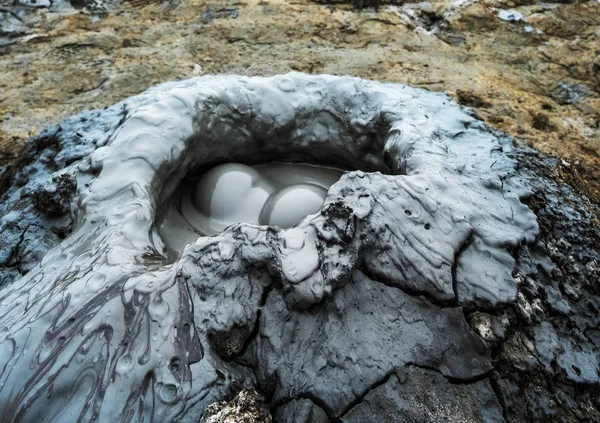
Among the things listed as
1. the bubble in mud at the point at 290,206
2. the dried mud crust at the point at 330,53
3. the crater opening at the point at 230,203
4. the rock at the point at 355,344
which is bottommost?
the dried mud crust at the point at 330,53

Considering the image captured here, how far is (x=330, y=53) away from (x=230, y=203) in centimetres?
173

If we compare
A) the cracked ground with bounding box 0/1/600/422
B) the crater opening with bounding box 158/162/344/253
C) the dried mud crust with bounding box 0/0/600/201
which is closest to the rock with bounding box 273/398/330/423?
the cracked ground with bounding box 0/1/600/422

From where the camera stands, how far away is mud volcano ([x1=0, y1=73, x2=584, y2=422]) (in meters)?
1.04

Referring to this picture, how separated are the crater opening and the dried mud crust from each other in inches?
44.4

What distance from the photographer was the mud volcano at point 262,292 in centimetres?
104

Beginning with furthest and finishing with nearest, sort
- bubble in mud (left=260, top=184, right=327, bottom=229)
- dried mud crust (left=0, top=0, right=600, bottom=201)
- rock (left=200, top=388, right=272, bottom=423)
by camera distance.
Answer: dried mud crust (left=0, top=0, right=600, bottom=201), bubble in mud (left=260, top=184, right=327, bottom=229), rock (left=200, top=388, right=272, bottom=423)

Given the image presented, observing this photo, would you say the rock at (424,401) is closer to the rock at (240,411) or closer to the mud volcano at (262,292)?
the mud volcano at (262,292)

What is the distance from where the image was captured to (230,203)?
1.58m

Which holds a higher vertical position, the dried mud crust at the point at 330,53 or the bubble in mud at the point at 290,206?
the bubble in mud at the point at 290,206

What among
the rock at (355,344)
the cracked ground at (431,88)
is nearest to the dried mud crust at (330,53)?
the cracked ground at (431,88)

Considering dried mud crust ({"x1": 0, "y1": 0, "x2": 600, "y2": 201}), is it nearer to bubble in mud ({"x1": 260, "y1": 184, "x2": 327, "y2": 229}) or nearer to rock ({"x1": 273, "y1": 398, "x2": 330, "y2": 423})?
bubble in mud ({"x1": 260, "y1": 184, "x2": 327, "y2": 229})

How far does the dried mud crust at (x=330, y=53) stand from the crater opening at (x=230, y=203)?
113cm

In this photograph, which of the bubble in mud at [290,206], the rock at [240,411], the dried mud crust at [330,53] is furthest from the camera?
the dried mud crust at [330,53]

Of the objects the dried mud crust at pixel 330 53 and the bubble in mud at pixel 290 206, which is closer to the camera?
the bubble in mud at pixel 290 206
